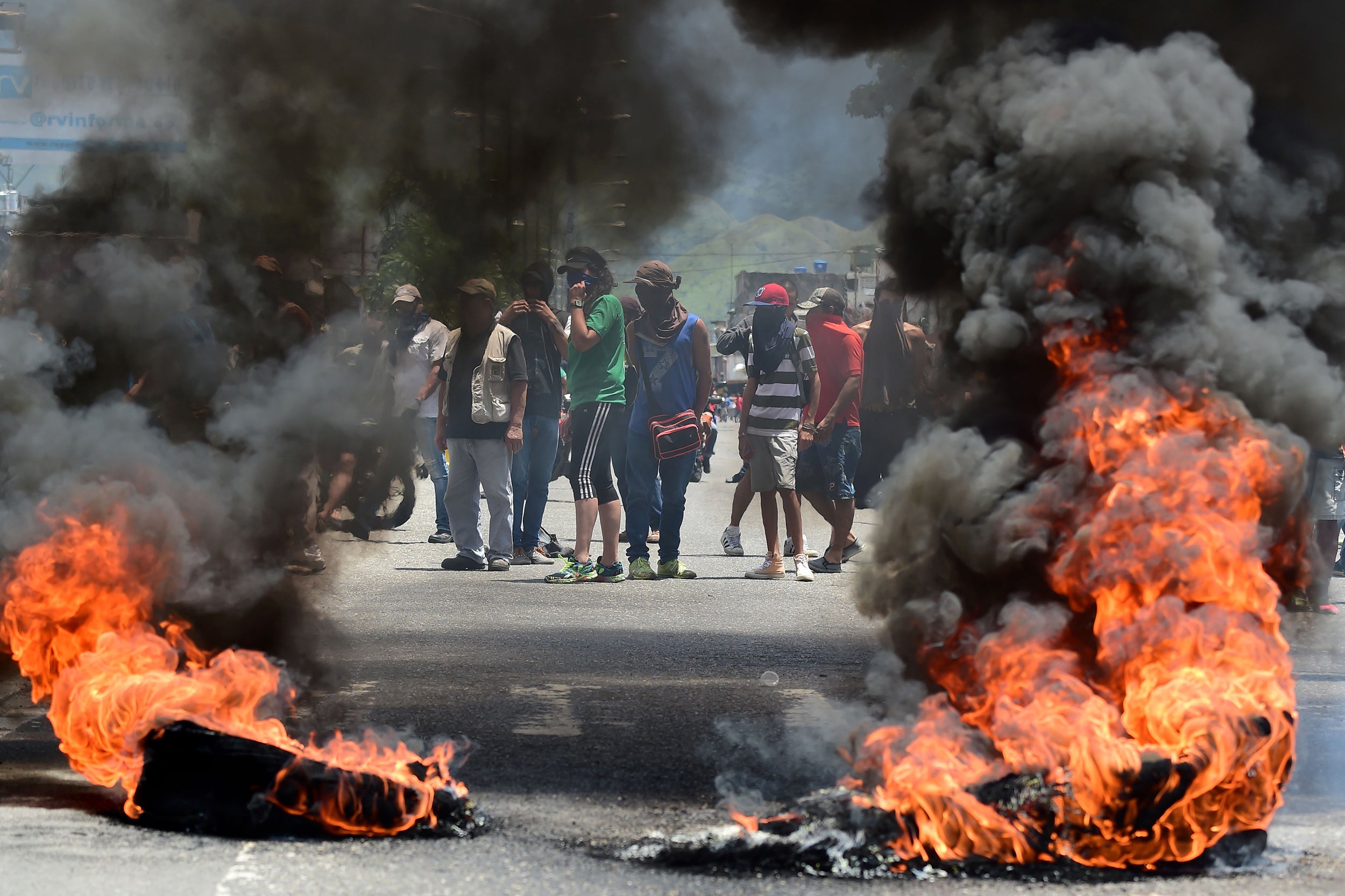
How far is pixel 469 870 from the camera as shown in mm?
4012

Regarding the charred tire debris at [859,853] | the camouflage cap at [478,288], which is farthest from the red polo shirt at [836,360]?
the charred tire debris at [859,853]

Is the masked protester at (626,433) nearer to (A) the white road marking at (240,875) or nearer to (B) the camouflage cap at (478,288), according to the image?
(B) the camouflage cap at (478,288)

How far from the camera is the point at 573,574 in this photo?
9984 millimetres

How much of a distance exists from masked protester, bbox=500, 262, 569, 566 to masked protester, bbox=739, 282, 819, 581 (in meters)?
1.40

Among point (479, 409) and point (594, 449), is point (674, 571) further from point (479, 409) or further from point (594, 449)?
point (479, 409)

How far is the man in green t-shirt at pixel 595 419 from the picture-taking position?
389 inches

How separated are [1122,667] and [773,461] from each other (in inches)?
228

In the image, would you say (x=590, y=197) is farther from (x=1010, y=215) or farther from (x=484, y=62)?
(x=1010, y=215)

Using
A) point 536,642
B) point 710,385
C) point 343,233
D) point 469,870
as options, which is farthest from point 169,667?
point 710,385

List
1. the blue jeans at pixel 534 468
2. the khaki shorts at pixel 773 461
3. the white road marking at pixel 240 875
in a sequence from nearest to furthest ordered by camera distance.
A: 1. the white road marking at pixel 240 875
2. the khaki shorts at pixel 773 461
3. the blue jeans at pixel 534 468

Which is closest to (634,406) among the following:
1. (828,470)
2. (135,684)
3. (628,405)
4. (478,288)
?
(628,405)

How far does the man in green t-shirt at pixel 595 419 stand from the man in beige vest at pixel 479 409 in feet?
1.34

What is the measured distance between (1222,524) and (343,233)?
13.6 feet

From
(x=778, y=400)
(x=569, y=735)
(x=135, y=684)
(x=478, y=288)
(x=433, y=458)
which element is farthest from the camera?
(x=433, y=458)
